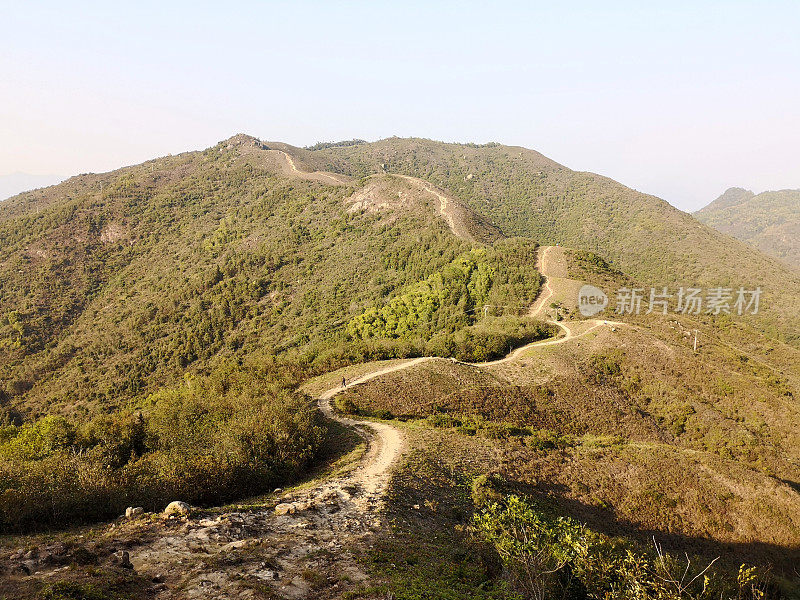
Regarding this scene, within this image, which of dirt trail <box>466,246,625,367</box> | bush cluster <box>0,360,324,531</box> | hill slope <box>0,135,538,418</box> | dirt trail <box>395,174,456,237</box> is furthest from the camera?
dirt trail <box>395,174,456,237</box>

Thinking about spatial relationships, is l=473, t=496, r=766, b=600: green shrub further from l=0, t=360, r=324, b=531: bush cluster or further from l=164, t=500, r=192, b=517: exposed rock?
l=0, t=360, r=324, b=531: bush cluster

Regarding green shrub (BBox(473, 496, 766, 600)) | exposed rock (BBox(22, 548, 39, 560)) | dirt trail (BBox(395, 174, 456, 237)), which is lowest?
green shrub (BBox(473, 496, 766, 600))

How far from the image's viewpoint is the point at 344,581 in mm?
11148

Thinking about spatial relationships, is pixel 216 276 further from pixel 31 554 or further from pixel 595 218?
pixel 595 218

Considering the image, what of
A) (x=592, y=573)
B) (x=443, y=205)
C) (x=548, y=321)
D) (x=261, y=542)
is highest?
(x=443, y=205)

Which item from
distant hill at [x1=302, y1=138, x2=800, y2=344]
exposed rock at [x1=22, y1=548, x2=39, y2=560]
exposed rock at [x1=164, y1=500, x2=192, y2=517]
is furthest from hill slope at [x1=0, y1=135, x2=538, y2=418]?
distant hill at [x1=302, y1=138, x2=800, y2=344]

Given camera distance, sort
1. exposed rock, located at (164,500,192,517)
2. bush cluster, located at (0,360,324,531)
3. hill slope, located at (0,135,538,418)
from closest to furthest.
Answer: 1. exposed rock, located at (164,500,192,517)
2. bush cluster, located at (0,360,324,531)
3. hill slope, located at (0,135,538,418)

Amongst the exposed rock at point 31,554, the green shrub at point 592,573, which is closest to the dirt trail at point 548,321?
the green shrub at point 592,573

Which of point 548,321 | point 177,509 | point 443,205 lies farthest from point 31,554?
point 443,205

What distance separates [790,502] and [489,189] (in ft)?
470

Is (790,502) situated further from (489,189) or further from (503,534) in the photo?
(489,189)

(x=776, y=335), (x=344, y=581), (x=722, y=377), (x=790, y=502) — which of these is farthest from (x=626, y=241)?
(x=344, y=581)

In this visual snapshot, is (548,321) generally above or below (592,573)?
above

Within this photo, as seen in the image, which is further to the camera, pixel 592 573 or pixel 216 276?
pixel 216 276
